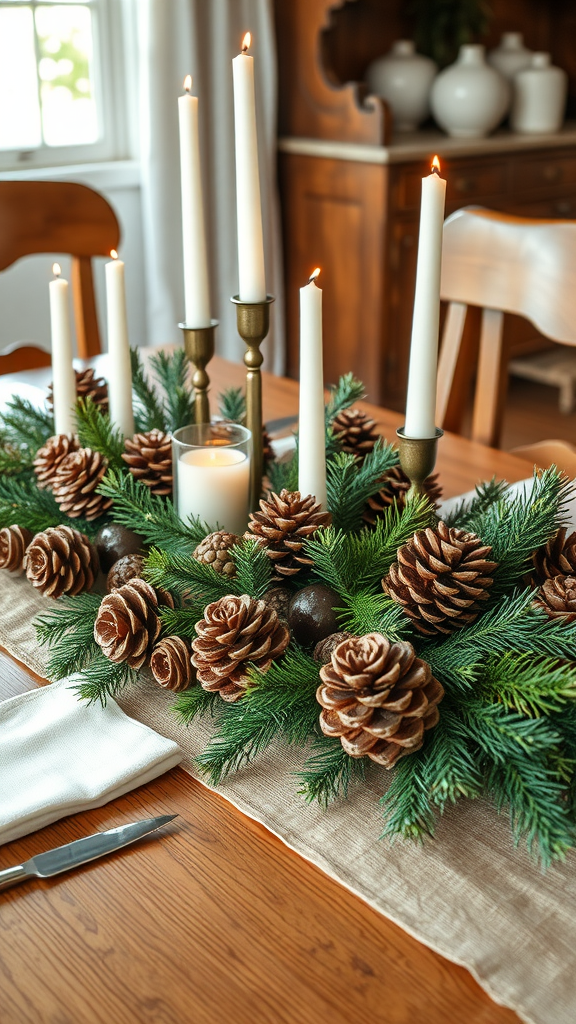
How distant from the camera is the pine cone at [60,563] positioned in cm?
74

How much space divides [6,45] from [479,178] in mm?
1501

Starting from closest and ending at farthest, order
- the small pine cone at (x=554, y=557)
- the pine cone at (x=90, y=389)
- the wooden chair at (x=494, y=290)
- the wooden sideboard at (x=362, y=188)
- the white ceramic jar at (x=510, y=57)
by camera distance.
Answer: the small pine cone at (x=554, y=557), the pine cone at (x=90, y=389), the wooden chair at (x=494, y=290), the wooden sideboard at (x=362, y=188), the white ceramic jar at (x=510, y=57)

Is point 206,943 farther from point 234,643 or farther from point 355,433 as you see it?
point 355,433

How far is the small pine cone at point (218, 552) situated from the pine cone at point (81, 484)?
147mm

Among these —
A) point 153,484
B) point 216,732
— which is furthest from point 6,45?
point 216,732

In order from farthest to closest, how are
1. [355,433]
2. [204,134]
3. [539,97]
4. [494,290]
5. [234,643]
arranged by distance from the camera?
[539,97] < [204,134] < [494,290] < [355,433] < [234,643]

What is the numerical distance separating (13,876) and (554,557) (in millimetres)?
405

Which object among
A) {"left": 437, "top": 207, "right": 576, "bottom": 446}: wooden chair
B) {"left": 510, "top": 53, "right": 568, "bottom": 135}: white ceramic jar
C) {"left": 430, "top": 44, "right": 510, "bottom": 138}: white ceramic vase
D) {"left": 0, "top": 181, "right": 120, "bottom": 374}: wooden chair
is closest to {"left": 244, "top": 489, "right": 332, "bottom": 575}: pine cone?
{"left": 437, "top": 207, "right": 576, "bottom": 446}: wooden chair

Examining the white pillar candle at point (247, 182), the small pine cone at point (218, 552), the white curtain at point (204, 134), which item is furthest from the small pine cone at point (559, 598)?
the white curtain at point (204, 134)

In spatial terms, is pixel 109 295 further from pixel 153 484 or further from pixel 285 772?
pixel 285 772

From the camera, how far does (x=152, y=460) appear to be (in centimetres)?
82

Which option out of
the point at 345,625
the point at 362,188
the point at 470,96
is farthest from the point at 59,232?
the point at 470,96

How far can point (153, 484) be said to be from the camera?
0.82 m

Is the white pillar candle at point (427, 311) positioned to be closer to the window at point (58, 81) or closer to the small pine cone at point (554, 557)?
the small pine cone at point (554, 557)
